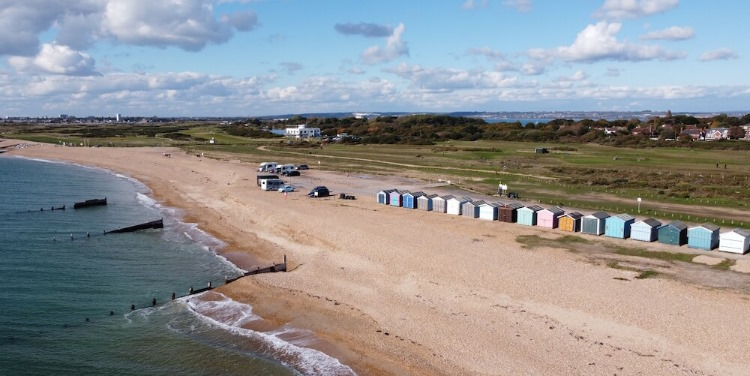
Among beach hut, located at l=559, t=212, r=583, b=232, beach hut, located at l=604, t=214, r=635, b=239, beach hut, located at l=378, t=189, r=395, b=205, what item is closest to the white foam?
beach hut, located at l=559, t=212, r=583, b=232

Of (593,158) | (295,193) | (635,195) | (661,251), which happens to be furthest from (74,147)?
(661,251)

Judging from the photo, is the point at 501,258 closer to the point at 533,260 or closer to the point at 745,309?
the point at 533,260

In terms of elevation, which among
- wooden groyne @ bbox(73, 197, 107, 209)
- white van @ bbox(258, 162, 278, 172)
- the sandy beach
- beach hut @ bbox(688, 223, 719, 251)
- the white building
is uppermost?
the white building

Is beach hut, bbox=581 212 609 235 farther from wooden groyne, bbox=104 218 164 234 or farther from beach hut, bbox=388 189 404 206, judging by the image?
wooden groyne, bbox=104 218 164 234

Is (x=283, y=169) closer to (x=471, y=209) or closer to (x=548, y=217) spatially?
(x=471, y=209)

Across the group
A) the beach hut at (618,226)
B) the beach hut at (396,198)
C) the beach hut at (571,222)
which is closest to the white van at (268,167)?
the beach hut at (396,198)
